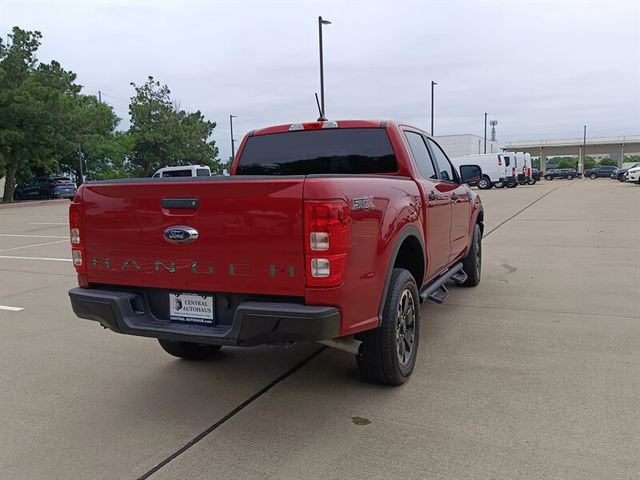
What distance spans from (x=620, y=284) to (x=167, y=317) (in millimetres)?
6030

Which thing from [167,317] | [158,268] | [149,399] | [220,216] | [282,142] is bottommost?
[149,399]

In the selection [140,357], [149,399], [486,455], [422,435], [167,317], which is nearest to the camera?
[486,455]

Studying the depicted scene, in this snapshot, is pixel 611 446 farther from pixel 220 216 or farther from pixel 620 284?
pixel 620 284

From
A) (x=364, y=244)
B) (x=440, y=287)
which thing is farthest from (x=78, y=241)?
(x=440, y=287)

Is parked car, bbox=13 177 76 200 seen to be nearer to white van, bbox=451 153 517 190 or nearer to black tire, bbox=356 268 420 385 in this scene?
white van, bbox=451 153 517 190

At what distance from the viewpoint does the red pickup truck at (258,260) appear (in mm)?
3051

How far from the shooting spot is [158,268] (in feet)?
11.3

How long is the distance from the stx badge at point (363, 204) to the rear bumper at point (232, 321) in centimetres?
61

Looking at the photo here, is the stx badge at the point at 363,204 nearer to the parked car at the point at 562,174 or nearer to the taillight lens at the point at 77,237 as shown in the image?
the taillight lens at the point at 77,237

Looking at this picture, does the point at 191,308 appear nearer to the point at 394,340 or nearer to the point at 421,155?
the point at 394,340

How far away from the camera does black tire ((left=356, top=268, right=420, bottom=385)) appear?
370 centimetres

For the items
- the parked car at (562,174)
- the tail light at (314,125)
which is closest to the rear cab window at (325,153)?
the tail light at (314,125)

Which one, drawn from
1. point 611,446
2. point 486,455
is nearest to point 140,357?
point 486,455

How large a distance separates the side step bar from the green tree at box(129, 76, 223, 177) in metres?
43.6
